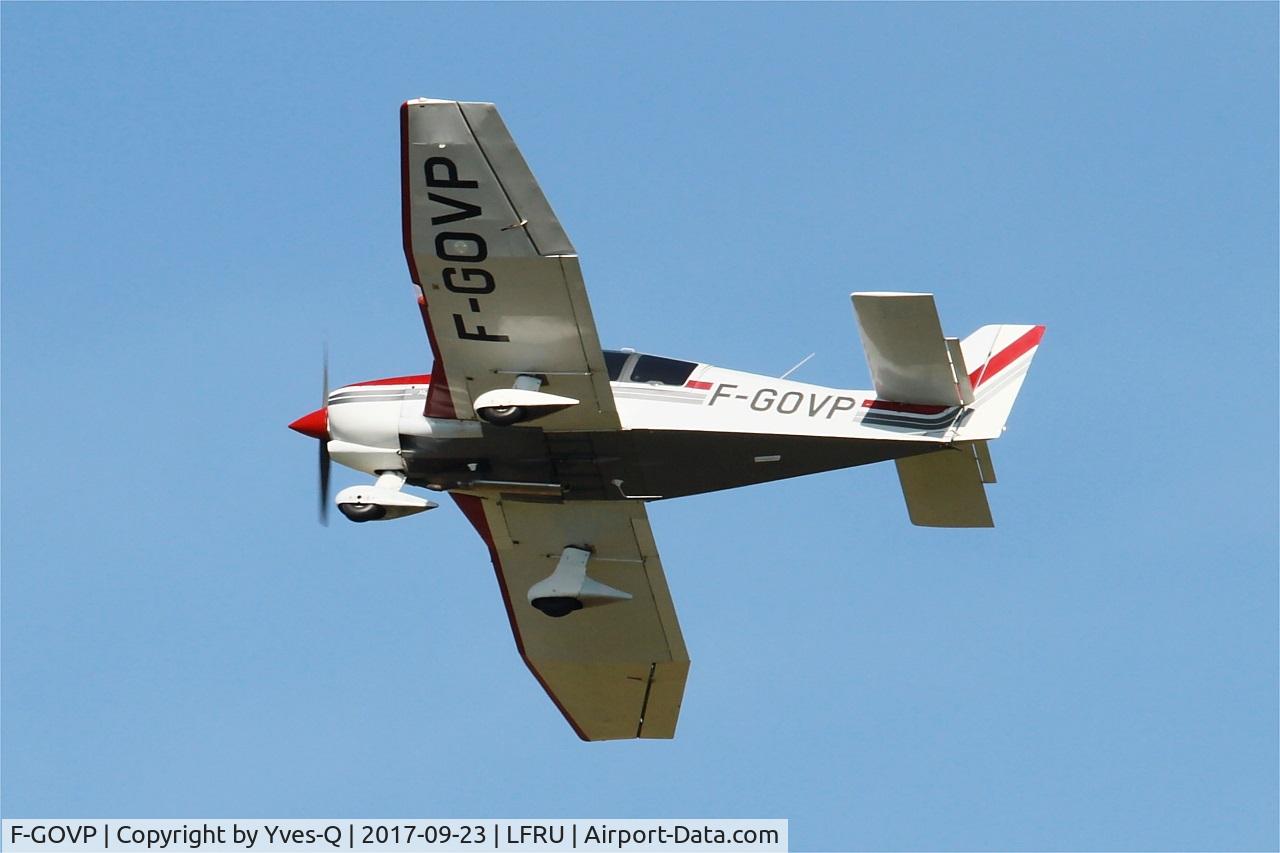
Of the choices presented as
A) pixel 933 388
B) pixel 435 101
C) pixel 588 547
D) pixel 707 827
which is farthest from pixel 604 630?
pixel 435 101

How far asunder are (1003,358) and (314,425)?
6.99 m

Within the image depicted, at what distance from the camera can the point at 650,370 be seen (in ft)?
65.2

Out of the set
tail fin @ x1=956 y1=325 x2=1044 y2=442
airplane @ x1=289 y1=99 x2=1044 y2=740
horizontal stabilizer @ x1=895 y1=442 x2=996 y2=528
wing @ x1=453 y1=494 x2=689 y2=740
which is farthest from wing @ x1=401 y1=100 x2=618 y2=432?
tail fin @ x1=956 y1=325 x2=1044 y2=442

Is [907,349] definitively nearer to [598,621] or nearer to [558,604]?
[558,604]

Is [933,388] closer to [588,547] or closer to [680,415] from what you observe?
[680,415]

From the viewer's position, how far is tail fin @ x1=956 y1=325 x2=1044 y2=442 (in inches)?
755

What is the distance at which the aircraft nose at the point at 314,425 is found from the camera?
21.1 m

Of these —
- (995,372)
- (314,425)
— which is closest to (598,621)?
(314,425)

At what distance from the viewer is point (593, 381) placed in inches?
760

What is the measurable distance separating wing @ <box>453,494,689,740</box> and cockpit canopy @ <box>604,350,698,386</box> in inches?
71.5

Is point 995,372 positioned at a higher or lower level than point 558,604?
higher

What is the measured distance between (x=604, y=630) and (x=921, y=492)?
4.61m

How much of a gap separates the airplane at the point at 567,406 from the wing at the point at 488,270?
2 centimetres

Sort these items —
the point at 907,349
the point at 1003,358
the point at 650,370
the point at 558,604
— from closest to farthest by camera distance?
the point at 907,349 < the point at 1003,358 < the point at 650,370 < the point at 558,604
